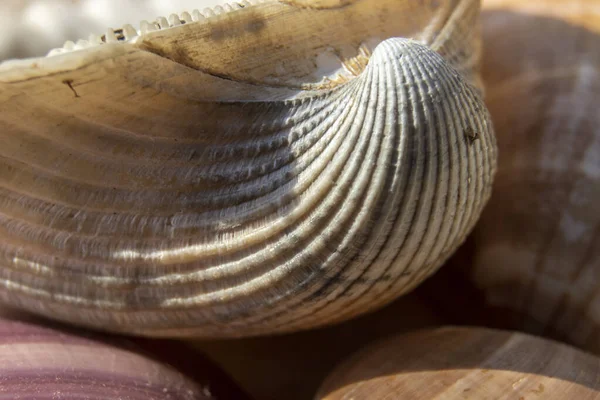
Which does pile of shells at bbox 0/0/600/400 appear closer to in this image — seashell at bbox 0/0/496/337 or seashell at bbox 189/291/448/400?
seashell at bbox 0/0/496/337

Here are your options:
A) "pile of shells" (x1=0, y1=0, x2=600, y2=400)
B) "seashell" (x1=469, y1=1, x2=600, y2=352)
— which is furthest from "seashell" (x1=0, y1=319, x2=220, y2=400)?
"seashell" (x1=469, y1=1, x2=600, y2=352)

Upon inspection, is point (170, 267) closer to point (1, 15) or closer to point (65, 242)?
point (65, 242)

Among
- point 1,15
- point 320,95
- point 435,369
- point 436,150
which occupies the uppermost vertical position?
point 1,15

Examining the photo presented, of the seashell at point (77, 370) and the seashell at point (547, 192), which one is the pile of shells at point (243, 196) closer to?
Answer: the seashell at point (77, 370)

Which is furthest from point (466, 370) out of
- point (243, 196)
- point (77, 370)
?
point (77, 370)

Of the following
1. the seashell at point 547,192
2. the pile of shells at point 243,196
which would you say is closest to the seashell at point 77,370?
the pile of shells at point 243,196

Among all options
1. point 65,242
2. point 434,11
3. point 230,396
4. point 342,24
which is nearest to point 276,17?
point 342,24

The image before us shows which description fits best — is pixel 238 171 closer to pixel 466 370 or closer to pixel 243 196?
pixel 243 196
